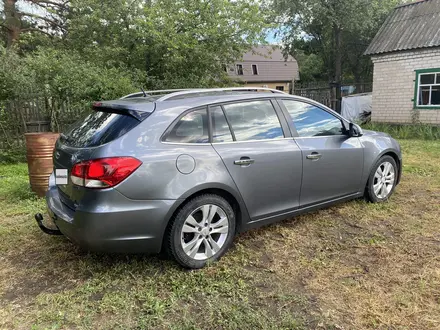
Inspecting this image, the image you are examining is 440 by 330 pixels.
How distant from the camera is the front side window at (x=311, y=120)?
377 centimetres

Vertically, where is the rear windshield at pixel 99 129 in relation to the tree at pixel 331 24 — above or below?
below

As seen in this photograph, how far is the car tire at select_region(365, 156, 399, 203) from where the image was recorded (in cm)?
451

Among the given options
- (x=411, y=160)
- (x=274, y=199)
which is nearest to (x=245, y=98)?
(x=274, y=199)

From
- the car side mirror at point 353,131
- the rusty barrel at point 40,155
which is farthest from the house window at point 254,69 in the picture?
the car side mirror at point 353,131

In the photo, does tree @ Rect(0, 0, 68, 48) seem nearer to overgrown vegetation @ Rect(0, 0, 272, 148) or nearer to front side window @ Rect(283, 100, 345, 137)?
overgrown vegetation @ Rect(0, 0, 272, 148)

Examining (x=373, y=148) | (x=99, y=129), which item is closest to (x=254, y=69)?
(x=373, y=148)

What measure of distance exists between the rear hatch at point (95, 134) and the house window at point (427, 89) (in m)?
12.9

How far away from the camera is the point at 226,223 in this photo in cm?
318

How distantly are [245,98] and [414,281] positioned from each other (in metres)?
2.15

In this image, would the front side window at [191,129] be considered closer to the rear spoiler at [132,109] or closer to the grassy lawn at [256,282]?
the rear spoiler at [132,109]

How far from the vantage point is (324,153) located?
3834 millimetres

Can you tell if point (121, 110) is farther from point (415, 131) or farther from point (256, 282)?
point (415, 131)

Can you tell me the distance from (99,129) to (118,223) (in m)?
0.85

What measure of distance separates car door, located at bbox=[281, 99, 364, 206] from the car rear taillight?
5.85 feet
